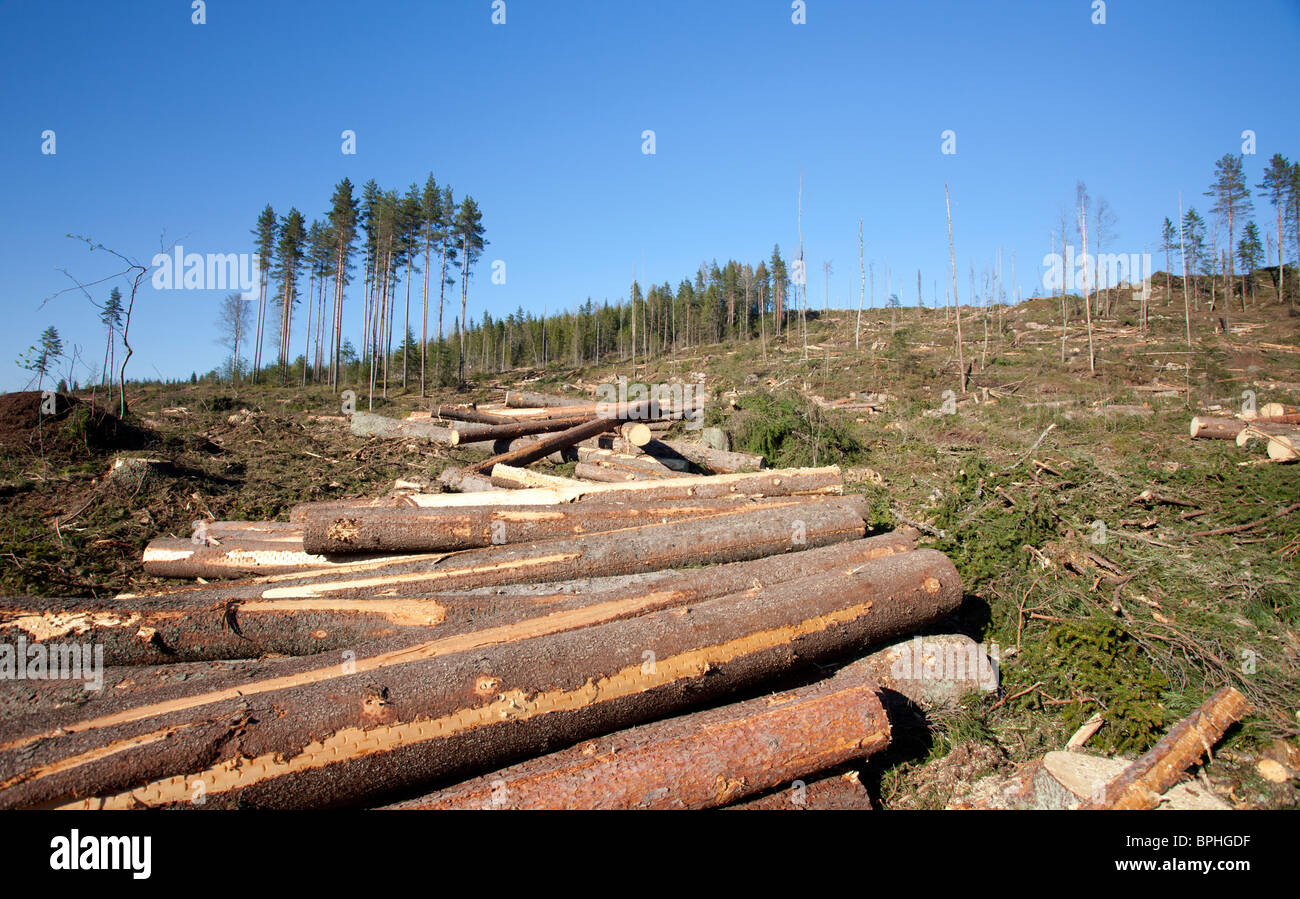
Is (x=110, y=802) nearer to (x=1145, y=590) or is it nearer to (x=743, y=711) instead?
(x=743, y=711)

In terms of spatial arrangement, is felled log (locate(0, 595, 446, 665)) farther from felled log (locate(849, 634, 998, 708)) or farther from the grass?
felled log (locate(849, 634, 998, 708))

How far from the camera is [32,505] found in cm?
728

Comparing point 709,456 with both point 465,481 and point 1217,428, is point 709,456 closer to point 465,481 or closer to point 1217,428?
point 465,481

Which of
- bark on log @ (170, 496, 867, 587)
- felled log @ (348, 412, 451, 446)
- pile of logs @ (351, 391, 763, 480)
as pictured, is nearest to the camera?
bark on log @ (170, 496, 867, 587)

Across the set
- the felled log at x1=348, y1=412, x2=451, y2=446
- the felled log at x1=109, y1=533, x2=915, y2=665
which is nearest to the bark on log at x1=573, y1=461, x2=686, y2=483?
the felled log at x1=348, y1=412, x2=451, y2=446

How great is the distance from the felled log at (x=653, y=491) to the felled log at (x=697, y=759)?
3.17 meters

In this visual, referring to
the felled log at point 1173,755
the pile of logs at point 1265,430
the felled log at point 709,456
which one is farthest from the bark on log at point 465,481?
the pile of logs at point 1265,430

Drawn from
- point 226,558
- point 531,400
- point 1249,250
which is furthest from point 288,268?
point 1249,250

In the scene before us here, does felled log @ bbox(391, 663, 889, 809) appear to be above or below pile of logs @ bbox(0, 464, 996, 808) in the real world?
below

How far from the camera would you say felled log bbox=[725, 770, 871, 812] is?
289 centimetres

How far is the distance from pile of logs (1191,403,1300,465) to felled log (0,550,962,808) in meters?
7.32

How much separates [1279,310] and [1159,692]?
4800 centimetres

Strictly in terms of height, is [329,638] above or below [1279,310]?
below
